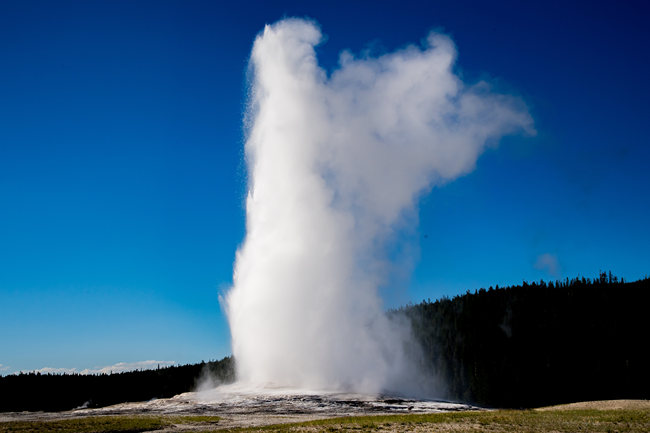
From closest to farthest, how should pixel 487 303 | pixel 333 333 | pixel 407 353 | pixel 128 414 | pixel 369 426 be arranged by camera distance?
pixel 369 426 < pixel 128 414 < pixel 333 333 < pixel 487 303 < pixel 407 353

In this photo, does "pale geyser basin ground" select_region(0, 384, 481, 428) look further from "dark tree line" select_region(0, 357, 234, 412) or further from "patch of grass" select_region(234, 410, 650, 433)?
"dark tree line" select_region(0, 357, 234, 412)

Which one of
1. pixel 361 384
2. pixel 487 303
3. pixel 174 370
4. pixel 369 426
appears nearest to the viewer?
pixel 369 426

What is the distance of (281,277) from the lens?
60.8 m

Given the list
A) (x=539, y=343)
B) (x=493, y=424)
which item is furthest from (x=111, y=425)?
(x=539, y=343)

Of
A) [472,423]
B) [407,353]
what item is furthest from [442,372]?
[472,423]

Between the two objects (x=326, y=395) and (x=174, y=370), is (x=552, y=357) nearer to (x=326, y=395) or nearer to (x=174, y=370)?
(x=326, y=395)

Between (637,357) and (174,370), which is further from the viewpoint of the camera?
(174,370)

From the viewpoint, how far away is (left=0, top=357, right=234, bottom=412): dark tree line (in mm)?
79812

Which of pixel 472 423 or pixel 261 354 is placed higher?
pixel 261 354

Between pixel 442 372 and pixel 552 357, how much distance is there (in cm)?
1527

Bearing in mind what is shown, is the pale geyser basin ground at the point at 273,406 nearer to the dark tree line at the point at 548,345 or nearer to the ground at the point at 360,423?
the ground at the point at 360,423

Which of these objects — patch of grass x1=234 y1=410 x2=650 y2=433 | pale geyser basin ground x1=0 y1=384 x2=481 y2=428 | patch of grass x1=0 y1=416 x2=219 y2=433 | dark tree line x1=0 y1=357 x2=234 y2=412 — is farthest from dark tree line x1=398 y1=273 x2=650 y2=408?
dark tree line x1=0 y1=357 x2=234 y2=412

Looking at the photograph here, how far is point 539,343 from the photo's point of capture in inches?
2386

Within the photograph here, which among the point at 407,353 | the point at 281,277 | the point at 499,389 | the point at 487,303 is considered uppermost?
the point at 281,277
